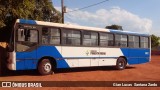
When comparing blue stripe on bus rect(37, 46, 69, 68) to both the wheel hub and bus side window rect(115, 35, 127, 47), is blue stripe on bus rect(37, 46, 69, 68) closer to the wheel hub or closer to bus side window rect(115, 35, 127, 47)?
the wheel hub

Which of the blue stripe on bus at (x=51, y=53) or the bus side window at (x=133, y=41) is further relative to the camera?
the bus side window at (x=133, y=41)

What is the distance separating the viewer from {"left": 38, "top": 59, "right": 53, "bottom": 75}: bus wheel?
16.5 meters

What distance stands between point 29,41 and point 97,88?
16.2ft

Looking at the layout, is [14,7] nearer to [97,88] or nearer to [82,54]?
[82,54]

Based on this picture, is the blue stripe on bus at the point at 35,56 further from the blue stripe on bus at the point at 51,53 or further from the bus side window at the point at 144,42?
the bus side window at the point at 144,42

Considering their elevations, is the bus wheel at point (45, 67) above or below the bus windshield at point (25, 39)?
below

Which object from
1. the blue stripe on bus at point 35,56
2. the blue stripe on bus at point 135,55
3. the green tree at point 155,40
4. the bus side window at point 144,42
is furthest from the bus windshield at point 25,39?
the green tree at point 155,40

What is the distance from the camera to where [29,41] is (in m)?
15.9

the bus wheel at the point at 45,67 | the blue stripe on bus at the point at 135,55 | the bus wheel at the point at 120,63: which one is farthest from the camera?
the blue stripe on bus at the point at 135,55

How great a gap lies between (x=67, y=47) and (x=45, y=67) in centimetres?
187

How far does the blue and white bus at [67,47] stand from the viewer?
15680 mm

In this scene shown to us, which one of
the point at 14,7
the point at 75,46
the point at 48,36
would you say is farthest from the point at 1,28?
the point at 75,46

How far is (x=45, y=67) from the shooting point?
55.0 feet

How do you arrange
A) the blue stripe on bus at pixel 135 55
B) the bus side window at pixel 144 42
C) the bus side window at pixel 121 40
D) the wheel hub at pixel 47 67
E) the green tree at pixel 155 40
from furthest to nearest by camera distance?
the green tree at pixel 155 40, the bus side window at pixel 144 42, the blue stripe on bus at pixel 135 55, the bus side window at pixel 121 40, the wheel hub at pixel 47 67
